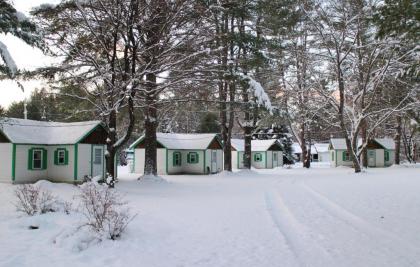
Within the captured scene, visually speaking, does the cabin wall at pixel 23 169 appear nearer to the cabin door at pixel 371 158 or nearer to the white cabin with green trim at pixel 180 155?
the white cabin with green trim at pixel 180 155

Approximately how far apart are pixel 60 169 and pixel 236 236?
1513cm

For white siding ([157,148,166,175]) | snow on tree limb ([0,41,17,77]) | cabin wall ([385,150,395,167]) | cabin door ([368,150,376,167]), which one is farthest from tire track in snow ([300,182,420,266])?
cabin wall ([385,150,395,167])

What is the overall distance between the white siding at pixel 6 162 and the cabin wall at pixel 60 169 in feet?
6.03

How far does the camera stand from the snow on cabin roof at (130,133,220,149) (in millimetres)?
34531

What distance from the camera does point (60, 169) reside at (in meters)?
22.1

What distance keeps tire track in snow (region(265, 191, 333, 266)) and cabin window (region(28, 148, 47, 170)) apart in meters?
13.0

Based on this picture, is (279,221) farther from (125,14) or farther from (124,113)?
(124,113)

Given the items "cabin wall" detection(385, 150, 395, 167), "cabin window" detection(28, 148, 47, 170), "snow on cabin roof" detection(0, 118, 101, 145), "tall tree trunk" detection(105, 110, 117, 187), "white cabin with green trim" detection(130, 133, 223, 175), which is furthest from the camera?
"cabin wall" detection(385, 150, 395, 167)

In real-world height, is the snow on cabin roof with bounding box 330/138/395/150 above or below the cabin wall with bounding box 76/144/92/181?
above

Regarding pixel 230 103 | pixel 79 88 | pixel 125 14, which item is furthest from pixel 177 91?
pixel 125 14

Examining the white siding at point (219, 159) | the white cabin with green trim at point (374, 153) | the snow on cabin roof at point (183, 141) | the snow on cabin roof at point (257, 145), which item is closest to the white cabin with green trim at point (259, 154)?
the snow on cabin roof at point (257, 145)

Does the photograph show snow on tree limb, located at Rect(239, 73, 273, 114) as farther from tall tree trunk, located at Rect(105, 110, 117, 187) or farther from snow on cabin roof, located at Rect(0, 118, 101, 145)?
snow on cabin roof, located at Rect(0, 118, 101, 145)

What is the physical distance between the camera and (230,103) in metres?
20.5

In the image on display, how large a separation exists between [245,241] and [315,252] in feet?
5.02
